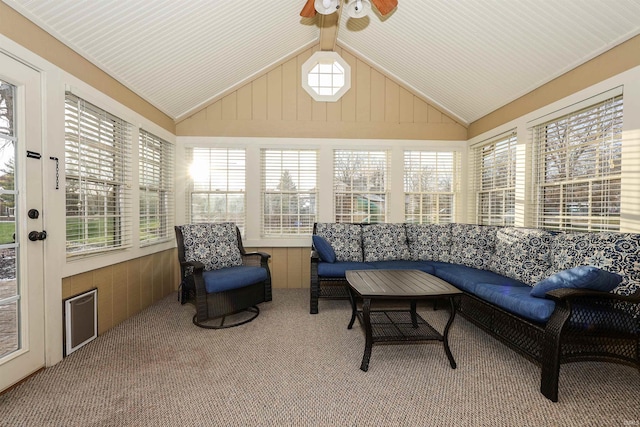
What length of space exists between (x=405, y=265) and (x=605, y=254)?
1833 millimetres

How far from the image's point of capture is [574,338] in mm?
1891

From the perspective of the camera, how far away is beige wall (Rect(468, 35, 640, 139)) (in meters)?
2.29

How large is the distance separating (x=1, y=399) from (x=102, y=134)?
227 cm

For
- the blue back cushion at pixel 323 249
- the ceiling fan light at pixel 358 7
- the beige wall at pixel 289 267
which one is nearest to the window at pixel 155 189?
the beige wall at pixel 289 267

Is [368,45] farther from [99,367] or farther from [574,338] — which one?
[99,367]

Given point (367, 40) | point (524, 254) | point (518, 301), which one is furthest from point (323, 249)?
point (367, 40)

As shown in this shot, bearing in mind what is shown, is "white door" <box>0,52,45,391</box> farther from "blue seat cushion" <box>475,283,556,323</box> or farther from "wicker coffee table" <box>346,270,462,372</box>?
"blue seat cushion" <box>475,283,556,323</box>

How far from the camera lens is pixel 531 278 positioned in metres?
2.66

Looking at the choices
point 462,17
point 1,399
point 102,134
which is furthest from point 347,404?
point 462,17

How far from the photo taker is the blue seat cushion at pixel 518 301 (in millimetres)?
1958

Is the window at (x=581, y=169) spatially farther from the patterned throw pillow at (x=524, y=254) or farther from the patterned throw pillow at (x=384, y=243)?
the patterned throw pillow at (x=384, y=243)

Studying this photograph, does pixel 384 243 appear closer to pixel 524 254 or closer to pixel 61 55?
pixel 524 254

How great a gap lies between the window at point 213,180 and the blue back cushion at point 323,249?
1.59 metres

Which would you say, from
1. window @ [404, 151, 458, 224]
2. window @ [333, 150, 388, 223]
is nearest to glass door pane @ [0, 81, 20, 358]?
window @ [333, 150, 388, 223]
